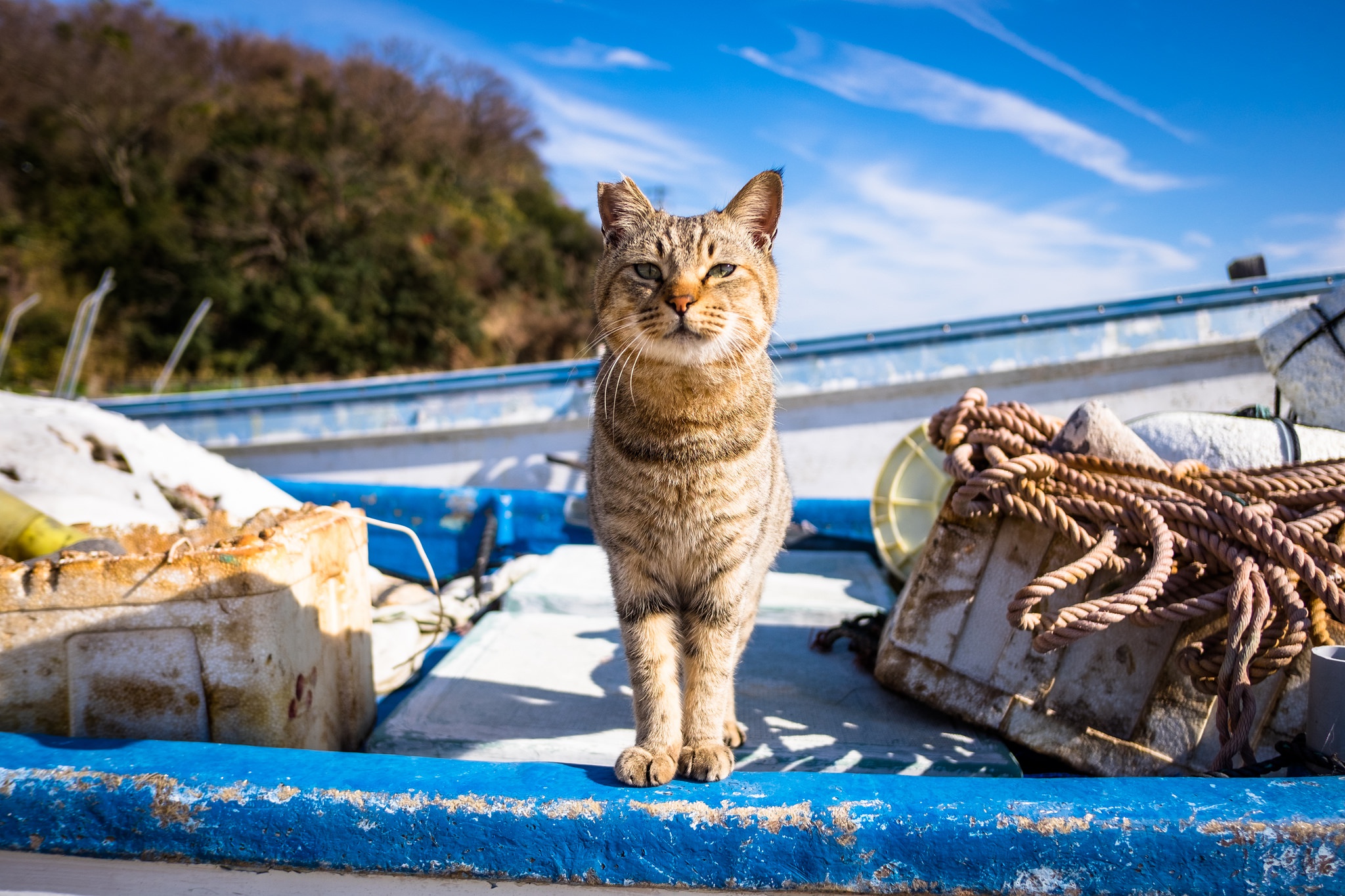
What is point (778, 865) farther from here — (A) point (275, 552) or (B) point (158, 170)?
(B) point (158, 170)

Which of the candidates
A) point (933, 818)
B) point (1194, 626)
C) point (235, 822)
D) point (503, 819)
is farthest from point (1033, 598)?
point (235, 822)

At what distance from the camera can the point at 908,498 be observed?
342 cm

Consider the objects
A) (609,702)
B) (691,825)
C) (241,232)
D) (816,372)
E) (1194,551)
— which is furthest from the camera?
(241,232)

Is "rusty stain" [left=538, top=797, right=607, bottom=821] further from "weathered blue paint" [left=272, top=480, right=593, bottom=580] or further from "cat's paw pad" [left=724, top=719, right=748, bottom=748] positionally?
"weathered blue paint" [left=272, top=480, right=593, bottom=580]

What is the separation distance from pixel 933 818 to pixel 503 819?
2.40 ft

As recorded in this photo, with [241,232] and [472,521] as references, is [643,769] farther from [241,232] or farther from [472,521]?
[241,232]

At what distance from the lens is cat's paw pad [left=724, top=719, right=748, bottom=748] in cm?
200

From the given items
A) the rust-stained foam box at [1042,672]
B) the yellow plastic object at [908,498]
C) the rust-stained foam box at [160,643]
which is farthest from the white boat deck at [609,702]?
the rust-stained foam box at [160,643]

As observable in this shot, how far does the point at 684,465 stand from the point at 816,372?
3.14 meters

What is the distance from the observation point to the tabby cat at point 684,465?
1.79 meters

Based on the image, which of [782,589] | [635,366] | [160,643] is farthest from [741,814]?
[782,589]

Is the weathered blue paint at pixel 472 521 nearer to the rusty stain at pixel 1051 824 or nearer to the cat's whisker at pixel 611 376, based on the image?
the cat's whisker at pixel 611 376

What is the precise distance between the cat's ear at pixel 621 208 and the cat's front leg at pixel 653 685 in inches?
40.4

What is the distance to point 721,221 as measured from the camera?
6.78 feet
